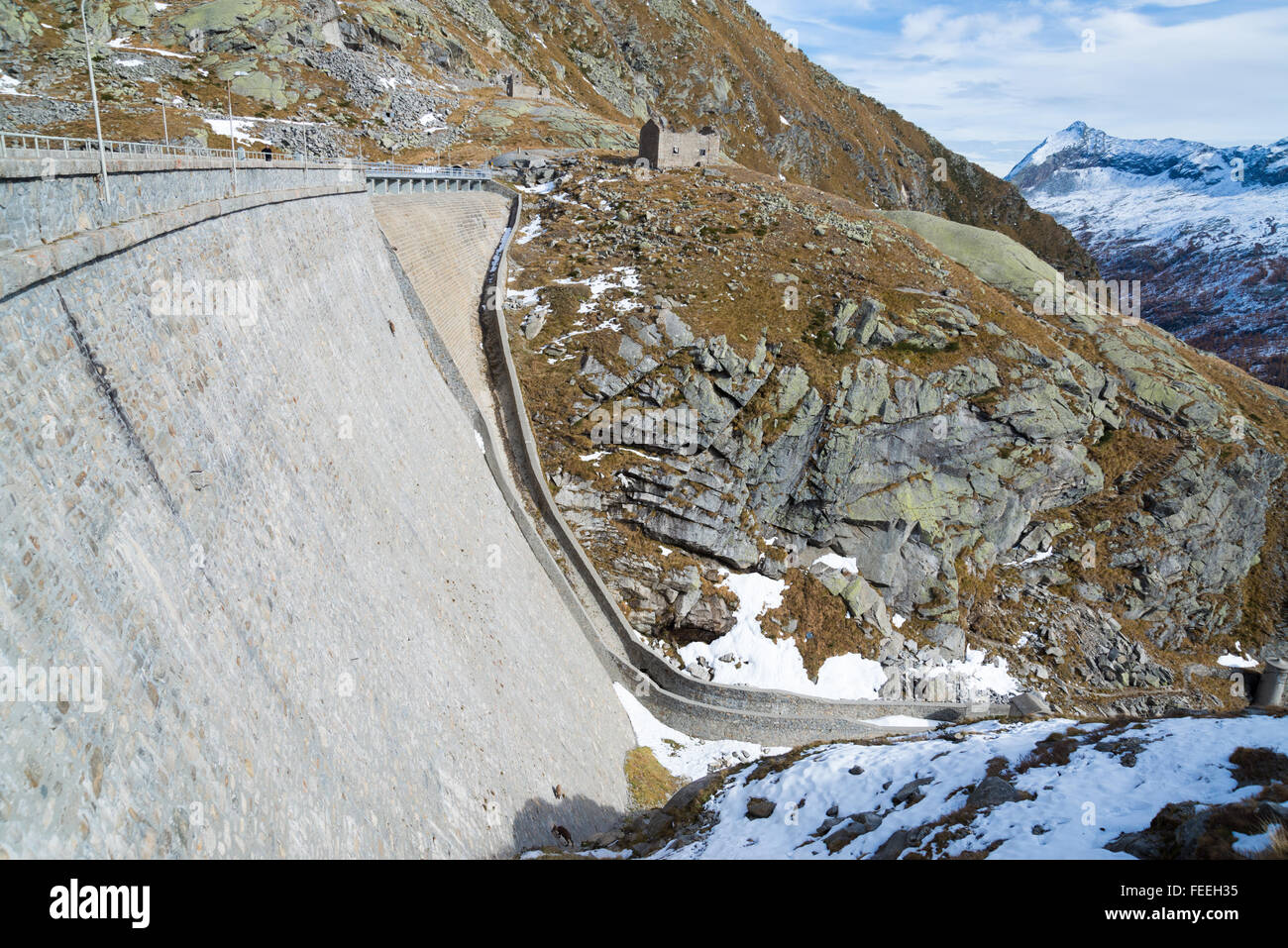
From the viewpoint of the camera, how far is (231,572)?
12617 mm

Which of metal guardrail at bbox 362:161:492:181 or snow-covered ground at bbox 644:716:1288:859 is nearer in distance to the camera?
snow-covered ground at bbox 644:716:1288:859

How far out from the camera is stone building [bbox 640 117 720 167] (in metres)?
61.7

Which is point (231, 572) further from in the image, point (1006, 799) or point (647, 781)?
point (647, 781)

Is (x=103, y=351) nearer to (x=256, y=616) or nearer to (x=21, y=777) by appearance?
(x=256, y=616)

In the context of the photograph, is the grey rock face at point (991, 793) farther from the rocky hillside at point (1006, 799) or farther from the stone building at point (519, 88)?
the stone building at point (519, 88)

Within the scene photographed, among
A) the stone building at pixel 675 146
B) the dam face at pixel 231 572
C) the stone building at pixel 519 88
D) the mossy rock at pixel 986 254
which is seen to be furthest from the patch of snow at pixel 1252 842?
the stone building at pixel 519 88

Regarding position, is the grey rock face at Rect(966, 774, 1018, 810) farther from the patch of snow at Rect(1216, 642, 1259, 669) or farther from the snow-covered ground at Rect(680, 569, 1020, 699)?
the patch of snow at Rect(1216, 642, 1259, 669)

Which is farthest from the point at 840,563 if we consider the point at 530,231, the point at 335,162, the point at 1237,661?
the point at 530,231

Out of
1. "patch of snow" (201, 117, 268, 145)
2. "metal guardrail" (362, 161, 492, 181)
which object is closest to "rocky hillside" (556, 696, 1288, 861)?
"metal guardrail" (362, 161, 492, 181)

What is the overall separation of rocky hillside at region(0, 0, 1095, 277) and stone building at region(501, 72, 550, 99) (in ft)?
5.72

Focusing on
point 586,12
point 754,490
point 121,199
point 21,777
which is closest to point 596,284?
point 754,490

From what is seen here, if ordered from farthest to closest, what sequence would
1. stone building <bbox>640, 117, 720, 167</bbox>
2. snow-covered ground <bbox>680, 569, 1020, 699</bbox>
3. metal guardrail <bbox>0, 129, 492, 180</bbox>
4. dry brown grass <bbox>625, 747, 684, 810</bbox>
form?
stone building <bbox>640, 117, 720, 167</bbox>, snow-covered ground <bbox>680, 569, 1020, 699</bbox>, dry brown grass <bbox>625, 747, 684, 810</bbox>, metal guardrail <bbox>0, 129, 492, 180</bbox>

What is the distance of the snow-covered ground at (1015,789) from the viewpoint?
12516 mm

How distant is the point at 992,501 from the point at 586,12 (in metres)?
108
